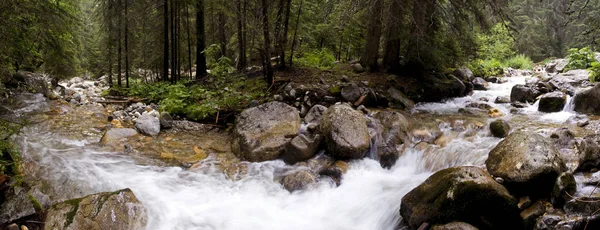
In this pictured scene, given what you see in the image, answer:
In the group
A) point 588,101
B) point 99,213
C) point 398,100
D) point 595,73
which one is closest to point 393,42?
point 398,100

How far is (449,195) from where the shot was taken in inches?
173

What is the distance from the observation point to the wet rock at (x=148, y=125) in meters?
8.14

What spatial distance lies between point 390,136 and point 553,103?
17.8 ft

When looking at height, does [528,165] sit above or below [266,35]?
below

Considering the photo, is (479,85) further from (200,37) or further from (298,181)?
(200,37)

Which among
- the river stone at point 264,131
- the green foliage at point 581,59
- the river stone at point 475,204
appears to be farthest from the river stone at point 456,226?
the green foliage at point 581,59

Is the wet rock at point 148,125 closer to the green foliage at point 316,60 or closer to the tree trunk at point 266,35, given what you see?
the tree trunk at point 266,35

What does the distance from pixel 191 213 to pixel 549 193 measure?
16.4 ft

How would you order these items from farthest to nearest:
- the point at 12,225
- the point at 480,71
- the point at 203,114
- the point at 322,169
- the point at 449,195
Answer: the point at 480,71, the point at 203,114, the point at 322,169, the point at 449,195, the point at 12,225

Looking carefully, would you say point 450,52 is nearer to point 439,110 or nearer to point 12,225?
point 439,110

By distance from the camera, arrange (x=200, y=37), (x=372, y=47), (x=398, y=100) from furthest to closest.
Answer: (x=200, y=37) < (x=372, y=47) < (x=398, y=100)

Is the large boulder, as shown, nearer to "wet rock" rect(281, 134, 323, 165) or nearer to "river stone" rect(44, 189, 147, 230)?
"wet rock" rect(281, 134, 323, 165)

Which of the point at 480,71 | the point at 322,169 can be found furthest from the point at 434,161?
the point at 480,71

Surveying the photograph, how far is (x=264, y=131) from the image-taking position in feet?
24.6
